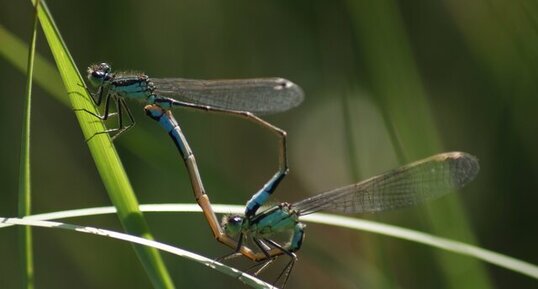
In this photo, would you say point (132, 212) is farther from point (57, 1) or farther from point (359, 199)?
point (57, 1)

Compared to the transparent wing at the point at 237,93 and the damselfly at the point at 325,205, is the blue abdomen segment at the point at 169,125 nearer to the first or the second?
the damselfly at the point at 325,205

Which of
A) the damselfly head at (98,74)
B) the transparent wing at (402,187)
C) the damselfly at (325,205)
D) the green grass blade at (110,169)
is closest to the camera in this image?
the green grass blade at (110,169)

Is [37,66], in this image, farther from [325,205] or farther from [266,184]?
[325,205]

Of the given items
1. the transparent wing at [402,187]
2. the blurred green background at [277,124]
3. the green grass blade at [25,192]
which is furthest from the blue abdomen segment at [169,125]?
the green grass blade at [25,192]

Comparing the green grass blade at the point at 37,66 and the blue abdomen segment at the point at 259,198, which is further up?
the green grass blade at the point at 37,66

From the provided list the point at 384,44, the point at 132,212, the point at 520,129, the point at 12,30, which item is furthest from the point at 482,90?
the point at 132,212

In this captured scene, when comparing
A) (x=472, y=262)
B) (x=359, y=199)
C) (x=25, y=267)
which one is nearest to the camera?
(x=25, y=267)

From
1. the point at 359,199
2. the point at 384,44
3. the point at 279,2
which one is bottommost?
the point at 359,199

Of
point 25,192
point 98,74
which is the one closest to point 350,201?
point 98,74
